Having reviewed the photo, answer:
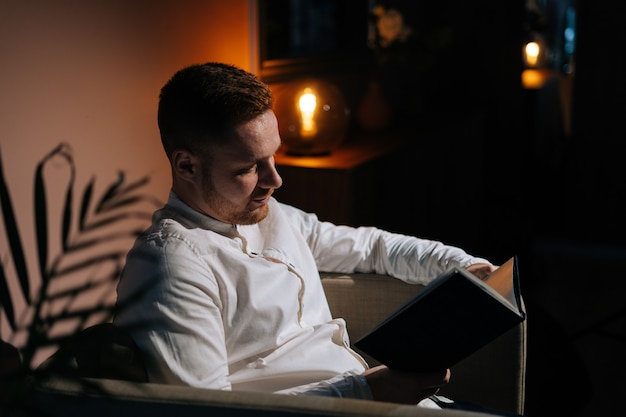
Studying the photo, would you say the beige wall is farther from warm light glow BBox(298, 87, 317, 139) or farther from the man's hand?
the man's hand

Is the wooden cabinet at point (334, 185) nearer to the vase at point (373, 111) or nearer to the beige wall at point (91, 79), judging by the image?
the beige wall at point (91, 79)

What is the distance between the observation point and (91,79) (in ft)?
6.21

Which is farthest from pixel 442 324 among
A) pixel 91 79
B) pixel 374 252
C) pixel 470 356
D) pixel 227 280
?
pixel 91 79

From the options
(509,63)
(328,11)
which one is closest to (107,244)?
(328,11)

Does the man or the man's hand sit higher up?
the man

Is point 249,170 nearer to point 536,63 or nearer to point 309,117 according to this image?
point 309,117

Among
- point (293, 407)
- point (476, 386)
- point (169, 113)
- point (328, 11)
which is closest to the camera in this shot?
point (293, 407)

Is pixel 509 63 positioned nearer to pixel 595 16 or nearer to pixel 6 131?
pixel 595 16

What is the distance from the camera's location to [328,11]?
10.4 feet

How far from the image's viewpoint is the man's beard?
4.58 feet

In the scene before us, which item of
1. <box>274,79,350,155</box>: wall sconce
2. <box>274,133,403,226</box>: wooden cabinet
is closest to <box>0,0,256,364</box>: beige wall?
<box>274,79,350,155</box>: wall sconce

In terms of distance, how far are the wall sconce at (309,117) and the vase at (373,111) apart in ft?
1.77

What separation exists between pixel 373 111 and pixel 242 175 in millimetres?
1753

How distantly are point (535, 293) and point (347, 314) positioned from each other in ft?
6.88
